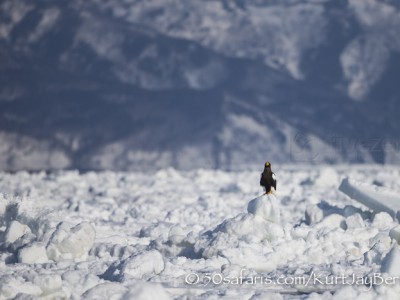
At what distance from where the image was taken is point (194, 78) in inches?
2424

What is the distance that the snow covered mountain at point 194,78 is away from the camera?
53.8 m

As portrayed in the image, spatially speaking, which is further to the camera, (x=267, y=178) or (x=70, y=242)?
(x=267, y=178)

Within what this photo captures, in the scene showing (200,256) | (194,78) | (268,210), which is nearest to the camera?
(200,256)

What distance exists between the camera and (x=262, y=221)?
31.0 feet

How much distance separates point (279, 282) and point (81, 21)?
56.5m

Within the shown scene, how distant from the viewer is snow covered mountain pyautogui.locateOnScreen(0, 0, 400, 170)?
53.8m

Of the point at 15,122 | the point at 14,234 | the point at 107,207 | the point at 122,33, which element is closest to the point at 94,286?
the point at 14,234

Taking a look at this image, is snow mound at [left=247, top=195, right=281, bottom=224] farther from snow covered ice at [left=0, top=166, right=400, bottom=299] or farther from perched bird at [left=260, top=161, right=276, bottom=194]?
perched bird at [left=260, top=161, right=276, bottom=194]

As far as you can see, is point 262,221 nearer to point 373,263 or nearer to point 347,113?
point 373,263

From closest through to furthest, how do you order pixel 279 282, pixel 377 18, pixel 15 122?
pixel 279 282 < pixel 15 122 < pixel 377 18

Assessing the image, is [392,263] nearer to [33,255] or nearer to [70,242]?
[70,242]

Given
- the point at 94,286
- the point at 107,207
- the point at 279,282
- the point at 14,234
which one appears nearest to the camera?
the point at 94,286

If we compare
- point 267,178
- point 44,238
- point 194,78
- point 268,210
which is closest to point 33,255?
point 44,238

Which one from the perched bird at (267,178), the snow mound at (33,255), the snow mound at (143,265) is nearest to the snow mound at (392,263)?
the snow mound at (143,265)
